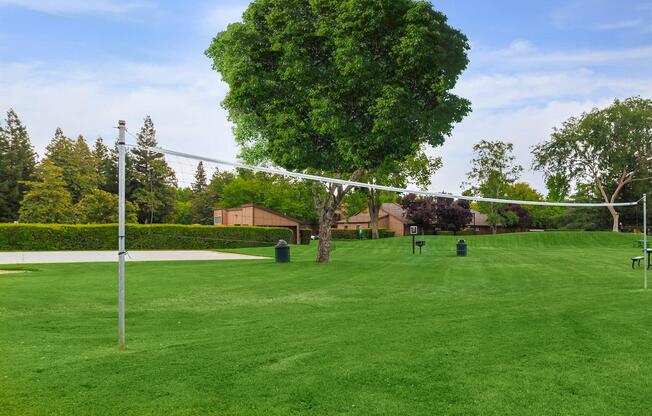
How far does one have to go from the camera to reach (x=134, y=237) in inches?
1587

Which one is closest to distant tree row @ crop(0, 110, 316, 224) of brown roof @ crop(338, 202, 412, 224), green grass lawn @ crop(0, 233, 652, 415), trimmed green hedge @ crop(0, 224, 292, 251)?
trimmed green hedge @ crop(0, 224, 292, 251)

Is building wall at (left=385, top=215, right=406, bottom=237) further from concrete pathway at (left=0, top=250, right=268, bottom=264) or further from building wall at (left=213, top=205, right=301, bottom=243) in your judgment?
concrete pathway at (left=0, top=250, right=268, bottom=264)

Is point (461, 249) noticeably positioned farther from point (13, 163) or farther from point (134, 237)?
point (13, 163)

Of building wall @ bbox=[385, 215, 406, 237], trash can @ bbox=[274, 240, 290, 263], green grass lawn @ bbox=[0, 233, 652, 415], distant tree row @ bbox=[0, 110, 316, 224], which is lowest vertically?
green grass lawn @ bbox=[0, 233, 652, 415]

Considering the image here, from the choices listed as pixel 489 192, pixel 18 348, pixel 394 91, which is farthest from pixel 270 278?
pixel 489 192

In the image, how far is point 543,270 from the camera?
21891 mm

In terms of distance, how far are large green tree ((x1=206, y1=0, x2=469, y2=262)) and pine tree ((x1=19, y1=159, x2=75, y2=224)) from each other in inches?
1563

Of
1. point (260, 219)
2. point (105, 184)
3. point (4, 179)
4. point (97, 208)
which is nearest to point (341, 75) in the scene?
point (260, 219)

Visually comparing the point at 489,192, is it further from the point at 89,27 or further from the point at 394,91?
the point at 89,27

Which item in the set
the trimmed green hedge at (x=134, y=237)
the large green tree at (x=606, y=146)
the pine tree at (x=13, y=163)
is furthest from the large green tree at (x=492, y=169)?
the pine tree at (x=13, y=163)

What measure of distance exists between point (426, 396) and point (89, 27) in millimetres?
19032

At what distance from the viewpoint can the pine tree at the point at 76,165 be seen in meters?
65.4

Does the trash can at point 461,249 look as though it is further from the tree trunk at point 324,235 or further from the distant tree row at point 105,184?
the distant tree row at point 105,184

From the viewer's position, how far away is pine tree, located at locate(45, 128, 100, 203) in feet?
214
